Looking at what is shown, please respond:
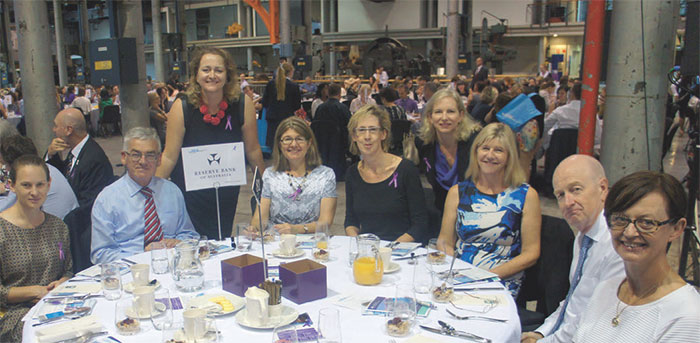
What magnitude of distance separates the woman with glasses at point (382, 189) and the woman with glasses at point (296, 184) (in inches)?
7.7

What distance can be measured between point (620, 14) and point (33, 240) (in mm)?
4040

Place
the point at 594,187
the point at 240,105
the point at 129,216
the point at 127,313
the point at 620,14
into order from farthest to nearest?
1. the point at 620,14
2. the point at 240,105
3. the point at 129,216
4. the point at 594,187
5. the point at 127,313

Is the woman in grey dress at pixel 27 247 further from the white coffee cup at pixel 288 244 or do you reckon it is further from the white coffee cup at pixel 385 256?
the white coffee cup at pixel 385 256

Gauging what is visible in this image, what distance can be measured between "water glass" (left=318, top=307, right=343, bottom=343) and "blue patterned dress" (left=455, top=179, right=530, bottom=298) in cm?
131

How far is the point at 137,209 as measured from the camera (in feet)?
9.13

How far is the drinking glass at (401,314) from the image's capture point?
1706 mm

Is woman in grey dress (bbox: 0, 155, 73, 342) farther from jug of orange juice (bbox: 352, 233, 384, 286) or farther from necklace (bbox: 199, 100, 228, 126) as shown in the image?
jug of orange juice (bbox: 352, 233, 384, 286)

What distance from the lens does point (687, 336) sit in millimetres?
1435

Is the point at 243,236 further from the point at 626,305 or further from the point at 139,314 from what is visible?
the point at 626,305

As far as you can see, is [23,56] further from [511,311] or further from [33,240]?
[511,311]

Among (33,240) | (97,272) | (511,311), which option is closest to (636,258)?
(511,311)

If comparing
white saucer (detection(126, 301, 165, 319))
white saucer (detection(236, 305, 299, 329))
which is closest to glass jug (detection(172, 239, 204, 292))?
white saucer (detection(126, 301, 165, 319))

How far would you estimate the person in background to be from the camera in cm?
203

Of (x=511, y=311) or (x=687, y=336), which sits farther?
(x=511, y=311)
